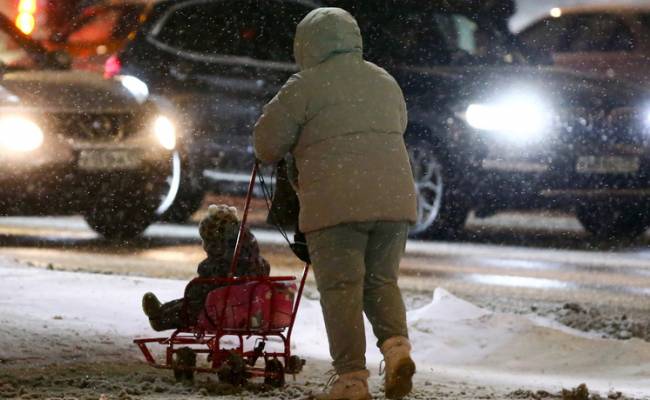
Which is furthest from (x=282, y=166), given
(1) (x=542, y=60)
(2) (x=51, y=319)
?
(1) (x=542, y=60)

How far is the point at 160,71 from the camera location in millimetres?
12789

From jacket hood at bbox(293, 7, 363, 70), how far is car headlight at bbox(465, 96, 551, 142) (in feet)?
23.0

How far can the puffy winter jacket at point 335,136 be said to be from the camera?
19.7 ft

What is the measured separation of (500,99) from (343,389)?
24.2 feet

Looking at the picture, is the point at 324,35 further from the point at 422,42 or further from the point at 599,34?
the point at 599,34

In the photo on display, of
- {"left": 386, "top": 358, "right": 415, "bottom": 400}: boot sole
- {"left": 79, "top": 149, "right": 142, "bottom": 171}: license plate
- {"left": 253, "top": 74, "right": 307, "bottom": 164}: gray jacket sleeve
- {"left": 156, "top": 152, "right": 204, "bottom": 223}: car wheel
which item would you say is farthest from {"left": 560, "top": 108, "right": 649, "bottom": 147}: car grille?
{"left": 386, "top": 358, "right": 415, "bottom": 400}: boot sole

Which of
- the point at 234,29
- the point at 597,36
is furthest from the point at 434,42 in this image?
the point at 597,36

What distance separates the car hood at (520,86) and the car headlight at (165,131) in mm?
2058

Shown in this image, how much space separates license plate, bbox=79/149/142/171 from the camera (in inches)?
475

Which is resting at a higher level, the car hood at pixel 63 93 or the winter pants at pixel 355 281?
the car hood at pixel 63 93

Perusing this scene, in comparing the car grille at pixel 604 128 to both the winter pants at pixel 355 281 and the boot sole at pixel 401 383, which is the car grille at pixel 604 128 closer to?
the winter pants at pixel 355 281

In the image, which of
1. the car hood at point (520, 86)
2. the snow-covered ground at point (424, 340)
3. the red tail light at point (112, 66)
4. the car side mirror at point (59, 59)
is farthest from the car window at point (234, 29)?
the snow-covered ground at point (424, 340)

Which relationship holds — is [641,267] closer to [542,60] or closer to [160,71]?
[542,60]

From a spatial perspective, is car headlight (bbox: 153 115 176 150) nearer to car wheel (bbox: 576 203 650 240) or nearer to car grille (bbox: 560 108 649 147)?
car grille (bbox: 560 108 649 147)
